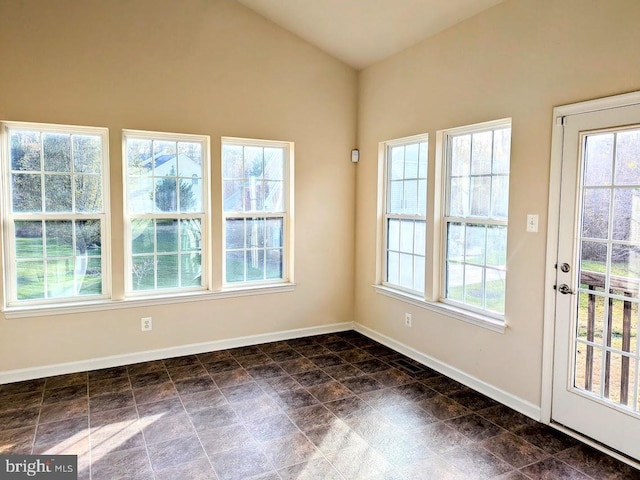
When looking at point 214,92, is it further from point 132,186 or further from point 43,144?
point 43,144

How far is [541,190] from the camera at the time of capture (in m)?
2.97

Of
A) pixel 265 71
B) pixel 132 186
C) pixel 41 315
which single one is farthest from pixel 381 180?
pixel 41 315

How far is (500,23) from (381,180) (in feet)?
6.06

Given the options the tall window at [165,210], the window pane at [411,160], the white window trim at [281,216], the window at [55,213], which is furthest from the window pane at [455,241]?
the window at [55,213]

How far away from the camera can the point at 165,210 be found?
414 cm

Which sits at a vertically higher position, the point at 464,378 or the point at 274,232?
the point at 274,232

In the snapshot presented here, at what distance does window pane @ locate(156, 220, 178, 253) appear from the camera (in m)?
4.13

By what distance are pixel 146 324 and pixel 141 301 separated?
23 centimetres

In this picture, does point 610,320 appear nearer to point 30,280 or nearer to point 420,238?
point 420,238

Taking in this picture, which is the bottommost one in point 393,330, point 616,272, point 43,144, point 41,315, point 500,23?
point 393,330

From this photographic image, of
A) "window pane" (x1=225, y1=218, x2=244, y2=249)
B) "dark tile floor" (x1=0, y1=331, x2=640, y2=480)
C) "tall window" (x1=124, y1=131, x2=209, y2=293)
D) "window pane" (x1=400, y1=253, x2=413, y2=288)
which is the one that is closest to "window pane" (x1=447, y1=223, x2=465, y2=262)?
"window pane" (x1=400, y1=253, x2=413, y2=288)

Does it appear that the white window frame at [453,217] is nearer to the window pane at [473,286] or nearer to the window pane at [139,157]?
the window pane at [473,286]

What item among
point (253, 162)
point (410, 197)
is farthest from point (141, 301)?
point (410, 197)

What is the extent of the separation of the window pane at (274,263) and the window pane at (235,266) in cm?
29
